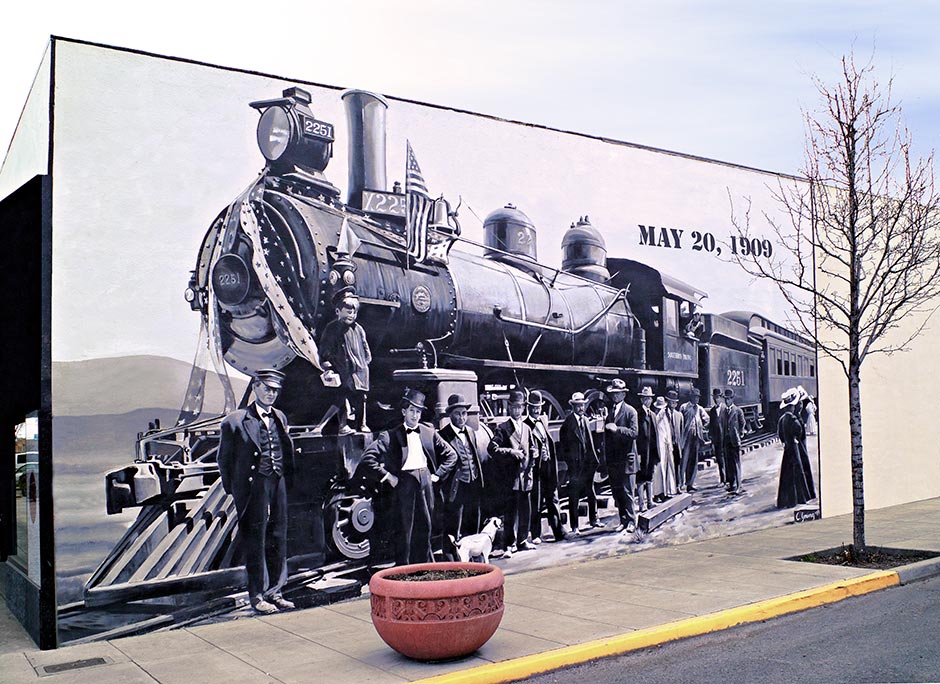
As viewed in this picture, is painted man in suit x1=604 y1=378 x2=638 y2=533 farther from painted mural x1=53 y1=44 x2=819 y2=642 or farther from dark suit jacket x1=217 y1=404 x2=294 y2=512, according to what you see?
dark suit jacket x1=217 y1=404 x2=294 y2=512

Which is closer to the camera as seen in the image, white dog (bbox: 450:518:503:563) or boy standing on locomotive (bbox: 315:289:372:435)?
boy standing on locomotive (bbox: 315:289:372:435)

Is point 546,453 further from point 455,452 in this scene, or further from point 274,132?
point 274,132

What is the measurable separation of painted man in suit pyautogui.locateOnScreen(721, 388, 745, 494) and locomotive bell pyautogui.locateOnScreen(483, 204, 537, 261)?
4.49m

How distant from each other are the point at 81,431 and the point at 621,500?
6.91m

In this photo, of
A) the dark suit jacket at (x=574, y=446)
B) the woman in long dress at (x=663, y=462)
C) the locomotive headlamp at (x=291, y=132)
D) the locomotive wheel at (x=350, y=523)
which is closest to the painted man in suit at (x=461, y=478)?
the locomotive wheel at (x=350, y=523)

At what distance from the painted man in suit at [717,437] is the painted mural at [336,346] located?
0.39 metres

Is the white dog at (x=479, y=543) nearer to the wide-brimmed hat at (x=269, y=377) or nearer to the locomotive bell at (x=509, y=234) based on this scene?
the wide-brimmed hat at (x=269, y=377)

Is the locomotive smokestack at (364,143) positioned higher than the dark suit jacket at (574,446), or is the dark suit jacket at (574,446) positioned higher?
the locomotive smokestack at (364,143)

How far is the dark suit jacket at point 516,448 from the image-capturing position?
35.3ft

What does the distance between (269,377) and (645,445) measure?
18.6ft

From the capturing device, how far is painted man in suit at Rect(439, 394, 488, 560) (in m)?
10.3

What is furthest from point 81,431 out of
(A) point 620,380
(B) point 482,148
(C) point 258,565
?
(A) point 620,380

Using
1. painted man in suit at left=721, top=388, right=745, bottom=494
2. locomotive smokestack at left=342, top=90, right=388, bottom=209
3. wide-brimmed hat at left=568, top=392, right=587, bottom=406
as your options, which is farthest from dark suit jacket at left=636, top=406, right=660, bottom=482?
locomotive smokestack at left=342, top=90, right=388, bottom=209

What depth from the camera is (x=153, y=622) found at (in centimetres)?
834
